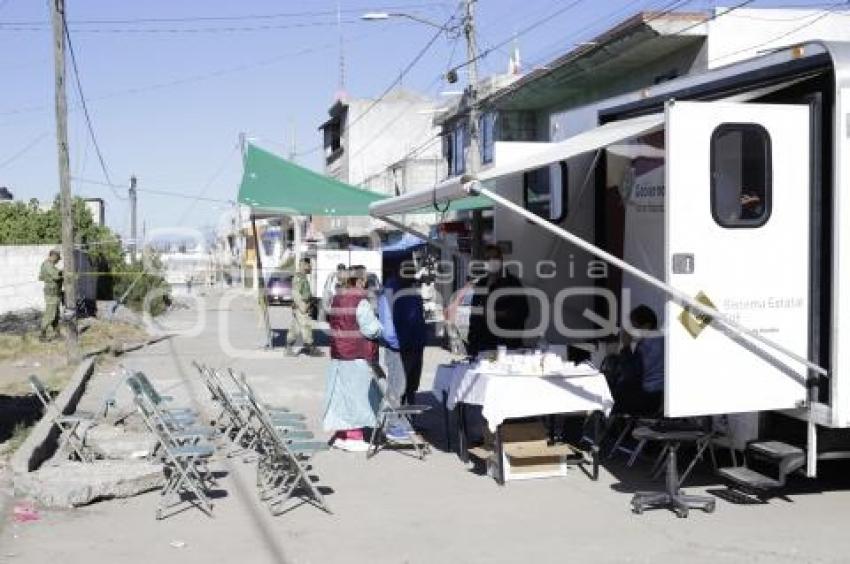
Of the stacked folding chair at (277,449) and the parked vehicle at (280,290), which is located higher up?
the parked vehicle at (280,290)

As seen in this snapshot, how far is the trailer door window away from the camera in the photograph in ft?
21.5

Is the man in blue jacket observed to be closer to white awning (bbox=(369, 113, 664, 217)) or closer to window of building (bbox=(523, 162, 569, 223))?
white awning (bbox=(369, 113, 664, 217))

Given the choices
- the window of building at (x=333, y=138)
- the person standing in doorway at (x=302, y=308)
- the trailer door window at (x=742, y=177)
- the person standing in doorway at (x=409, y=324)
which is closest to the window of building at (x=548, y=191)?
the person standing in doorway at (x=409, y=324)

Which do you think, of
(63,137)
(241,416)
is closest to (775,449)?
(241,416)

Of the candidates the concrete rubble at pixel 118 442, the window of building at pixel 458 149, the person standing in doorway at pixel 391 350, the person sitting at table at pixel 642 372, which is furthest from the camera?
the window of building at pixel 458 149

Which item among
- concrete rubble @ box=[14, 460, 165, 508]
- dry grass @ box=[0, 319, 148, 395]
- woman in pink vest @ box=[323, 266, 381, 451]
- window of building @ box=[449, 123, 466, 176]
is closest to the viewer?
concrete rubble @ box=[14, 460, 165, 508]

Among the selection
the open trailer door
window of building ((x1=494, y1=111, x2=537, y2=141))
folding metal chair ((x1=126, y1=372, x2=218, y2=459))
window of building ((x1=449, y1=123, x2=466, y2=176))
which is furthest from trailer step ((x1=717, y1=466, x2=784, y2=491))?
A: window of building ((x1=449, y1=123, x2=466, y2=176))

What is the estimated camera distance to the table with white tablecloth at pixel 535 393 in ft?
24.9

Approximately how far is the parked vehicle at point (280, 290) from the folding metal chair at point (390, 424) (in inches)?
1171

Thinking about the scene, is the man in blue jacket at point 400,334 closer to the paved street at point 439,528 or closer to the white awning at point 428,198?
the white awning at point 428,198

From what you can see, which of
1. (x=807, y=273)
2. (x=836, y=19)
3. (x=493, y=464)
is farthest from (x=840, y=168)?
(x=836, y=19)

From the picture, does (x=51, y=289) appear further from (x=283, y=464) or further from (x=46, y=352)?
(x=283, y=464)

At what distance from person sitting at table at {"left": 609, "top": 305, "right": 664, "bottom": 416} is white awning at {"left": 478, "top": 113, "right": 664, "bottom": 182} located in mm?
1407

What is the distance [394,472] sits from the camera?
8.54 m
